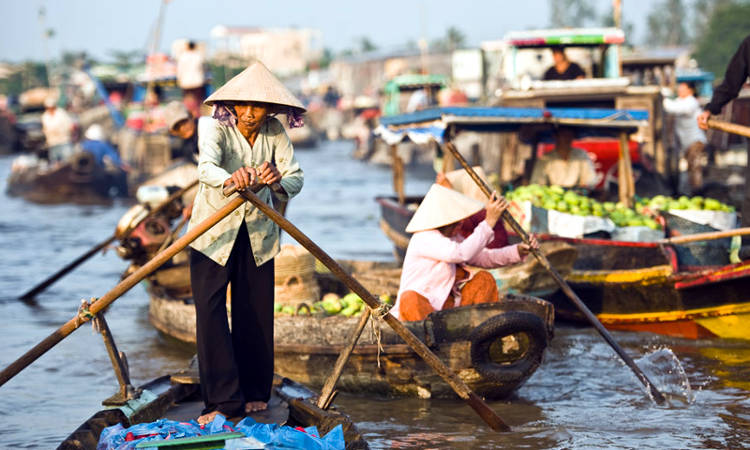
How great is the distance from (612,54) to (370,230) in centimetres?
509

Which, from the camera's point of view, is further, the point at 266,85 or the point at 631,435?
the point at 631,435

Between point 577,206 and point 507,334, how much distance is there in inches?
129

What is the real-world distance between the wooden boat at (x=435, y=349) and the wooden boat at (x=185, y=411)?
30.3 inches

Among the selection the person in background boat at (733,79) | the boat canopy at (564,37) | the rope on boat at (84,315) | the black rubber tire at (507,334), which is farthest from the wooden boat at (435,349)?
the boat canopy at (564,37)

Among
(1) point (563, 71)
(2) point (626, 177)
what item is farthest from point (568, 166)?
(1) point (563, 71)

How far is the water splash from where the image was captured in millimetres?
6074

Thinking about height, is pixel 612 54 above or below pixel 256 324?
above

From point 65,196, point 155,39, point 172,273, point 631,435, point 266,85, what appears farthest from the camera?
point 155,39

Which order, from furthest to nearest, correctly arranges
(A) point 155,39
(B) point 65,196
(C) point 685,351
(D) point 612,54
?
1. (A) point 155,39
2. (B) point 65,196
3. (D) point 612,54
4. (C) point 685,351

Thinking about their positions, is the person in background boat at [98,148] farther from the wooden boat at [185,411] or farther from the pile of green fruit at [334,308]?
the wooden boat at [185,411]

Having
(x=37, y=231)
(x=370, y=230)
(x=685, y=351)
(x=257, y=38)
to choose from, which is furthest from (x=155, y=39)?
(x=257, y=38)

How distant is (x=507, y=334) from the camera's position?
5.54 m

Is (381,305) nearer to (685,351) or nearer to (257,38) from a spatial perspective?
(685,351)

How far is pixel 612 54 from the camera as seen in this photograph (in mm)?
12039
